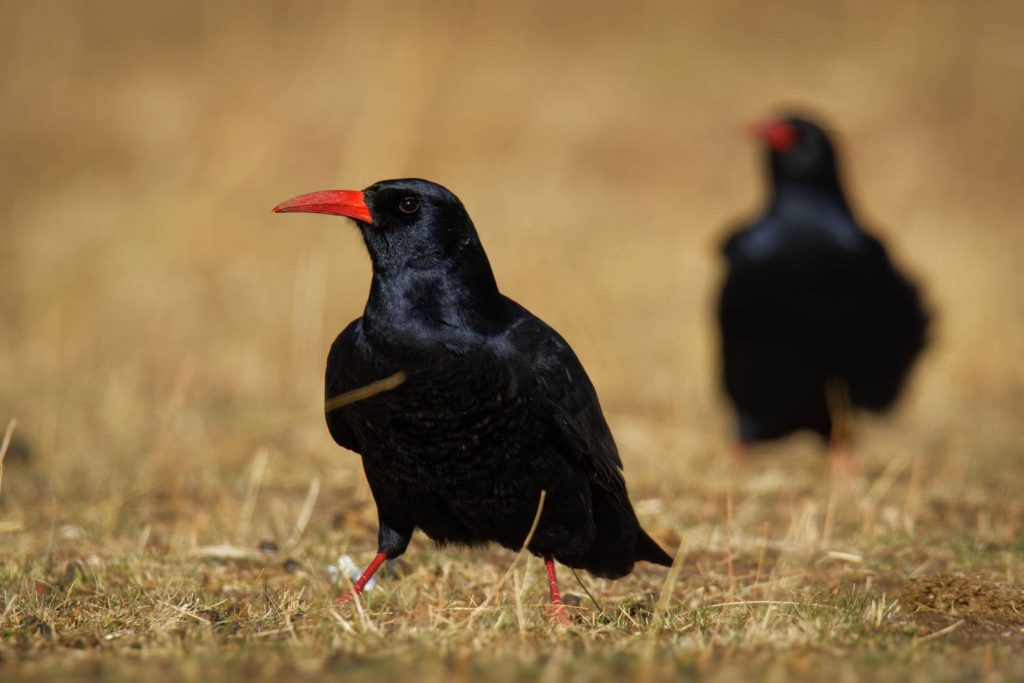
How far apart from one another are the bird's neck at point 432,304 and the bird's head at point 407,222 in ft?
0.09

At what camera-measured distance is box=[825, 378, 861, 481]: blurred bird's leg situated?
6938mm

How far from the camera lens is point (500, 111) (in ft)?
48.9

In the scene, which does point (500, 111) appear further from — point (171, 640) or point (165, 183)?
point (171, 640)

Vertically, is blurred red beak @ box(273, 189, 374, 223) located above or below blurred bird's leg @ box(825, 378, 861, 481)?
above

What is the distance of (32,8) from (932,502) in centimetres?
997

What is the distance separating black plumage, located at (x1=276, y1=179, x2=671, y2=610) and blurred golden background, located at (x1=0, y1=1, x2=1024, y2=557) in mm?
1146

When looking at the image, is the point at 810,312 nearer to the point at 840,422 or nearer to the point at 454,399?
the point at 840,422

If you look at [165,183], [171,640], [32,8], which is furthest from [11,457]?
[32,8]

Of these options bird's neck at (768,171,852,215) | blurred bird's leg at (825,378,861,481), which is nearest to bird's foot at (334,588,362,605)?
blurred bird's leg at (825,378,861,481)

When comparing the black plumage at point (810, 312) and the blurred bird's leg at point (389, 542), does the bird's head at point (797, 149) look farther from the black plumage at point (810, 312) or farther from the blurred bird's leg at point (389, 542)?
the blurred bird's leg at point (389, 542)

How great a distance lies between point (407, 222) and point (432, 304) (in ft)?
0.90

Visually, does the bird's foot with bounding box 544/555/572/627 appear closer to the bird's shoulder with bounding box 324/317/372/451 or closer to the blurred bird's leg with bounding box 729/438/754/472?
the bird's shoulder with bounding box 324/317/372/451

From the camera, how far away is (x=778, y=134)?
7.57m

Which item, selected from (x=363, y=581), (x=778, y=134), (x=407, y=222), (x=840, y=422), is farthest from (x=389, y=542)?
(x=778, y=134)
